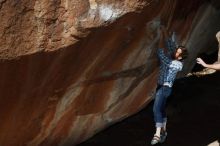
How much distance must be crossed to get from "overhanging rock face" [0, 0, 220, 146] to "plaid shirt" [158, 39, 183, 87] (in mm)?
172

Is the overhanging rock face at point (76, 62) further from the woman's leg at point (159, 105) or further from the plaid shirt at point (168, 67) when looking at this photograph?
the woman's leg at point (159, 105)

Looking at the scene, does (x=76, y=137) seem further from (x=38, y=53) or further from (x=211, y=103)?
(x=211, y=103)

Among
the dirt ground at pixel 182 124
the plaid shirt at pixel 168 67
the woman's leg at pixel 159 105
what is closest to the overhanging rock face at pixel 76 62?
the plaid shirt at pixel 168 67

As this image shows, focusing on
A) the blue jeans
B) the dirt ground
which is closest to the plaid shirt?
the blue jeans

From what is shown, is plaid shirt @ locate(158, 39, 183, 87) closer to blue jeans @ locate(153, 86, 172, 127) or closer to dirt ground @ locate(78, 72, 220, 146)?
blue jeans @ locate(153, 86, 172, 127)

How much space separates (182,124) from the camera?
10.2 m

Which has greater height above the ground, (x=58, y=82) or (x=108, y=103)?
(x=58, y=82)

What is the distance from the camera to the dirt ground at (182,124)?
9.48 m

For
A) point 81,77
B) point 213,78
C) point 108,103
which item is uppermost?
point 81,77

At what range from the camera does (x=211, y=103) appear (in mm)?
11336

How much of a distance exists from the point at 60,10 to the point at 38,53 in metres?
0.55

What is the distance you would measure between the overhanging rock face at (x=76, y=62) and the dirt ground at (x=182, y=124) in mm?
805

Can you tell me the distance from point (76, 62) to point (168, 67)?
172 cm

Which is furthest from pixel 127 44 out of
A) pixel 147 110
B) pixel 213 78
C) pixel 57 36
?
pixel 213 78
